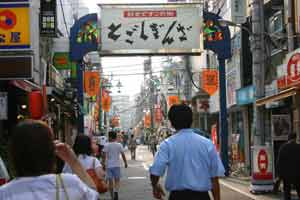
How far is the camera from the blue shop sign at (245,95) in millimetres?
22666

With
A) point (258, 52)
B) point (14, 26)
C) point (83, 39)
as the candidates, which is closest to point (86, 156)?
point (14, 26)

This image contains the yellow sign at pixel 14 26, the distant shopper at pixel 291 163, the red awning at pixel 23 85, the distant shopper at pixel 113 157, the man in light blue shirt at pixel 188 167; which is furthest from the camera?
the red awning at pixel 23 85

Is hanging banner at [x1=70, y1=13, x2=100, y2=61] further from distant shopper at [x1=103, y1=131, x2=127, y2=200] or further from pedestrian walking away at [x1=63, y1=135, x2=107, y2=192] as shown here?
pedestrian walking away at [x1=63, y1=135, x2=107, y2=192]

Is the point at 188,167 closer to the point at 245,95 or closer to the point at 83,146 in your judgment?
the point at 83,146

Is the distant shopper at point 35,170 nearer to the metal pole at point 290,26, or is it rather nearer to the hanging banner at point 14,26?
the hanging banner at point 14,26

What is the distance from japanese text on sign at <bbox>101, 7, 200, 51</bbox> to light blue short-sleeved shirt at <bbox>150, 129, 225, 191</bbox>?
16.8 m

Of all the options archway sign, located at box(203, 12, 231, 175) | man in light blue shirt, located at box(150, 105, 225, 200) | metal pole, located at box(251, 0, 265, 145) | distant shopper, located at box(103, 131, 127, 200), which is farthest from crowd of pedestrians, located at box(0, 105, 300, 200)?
archway sign, located at box(203, 12, 231, 175)

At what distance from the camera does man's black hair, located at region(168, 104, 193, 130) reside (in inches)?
254

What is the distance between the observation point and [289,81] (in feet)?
52.0

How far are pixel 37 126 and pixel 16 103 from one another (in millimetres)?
17556

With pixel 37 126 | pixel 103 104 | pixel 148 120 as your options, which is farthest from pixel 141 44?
pixel 148 120

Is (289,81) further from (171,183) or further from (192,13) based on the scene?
(171,183)

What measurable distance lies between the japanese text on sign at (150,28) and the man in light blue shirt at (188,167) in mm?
16790

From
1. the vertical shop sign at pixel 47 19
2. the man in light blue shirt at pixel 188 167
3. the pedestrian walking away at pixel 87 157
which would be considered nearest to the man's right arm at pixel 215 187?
the man in light blue shirt at pixel 188 167
